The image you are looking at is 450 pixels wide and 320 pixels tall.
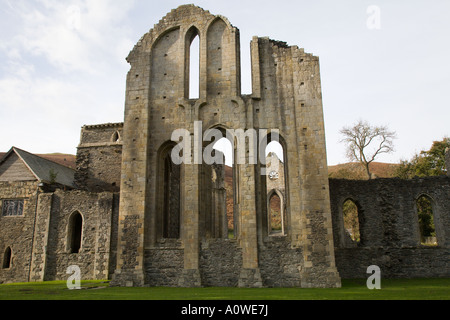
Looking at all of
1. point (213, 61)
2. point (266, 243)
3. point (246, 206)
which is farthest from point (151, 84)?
point (266, 243)

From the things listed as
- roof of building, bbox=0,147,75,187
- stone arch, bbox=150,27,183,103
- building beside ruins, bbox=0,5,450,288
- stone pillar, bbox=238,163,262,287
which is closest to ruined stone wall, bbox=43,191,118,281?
building beside ruins, bbox=0,5,450,288

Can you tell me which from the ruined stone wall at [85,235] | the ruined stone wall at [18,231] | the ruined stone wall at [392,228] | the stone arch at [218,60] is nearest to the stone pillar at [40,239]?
the ruined stone wall at [85,235]

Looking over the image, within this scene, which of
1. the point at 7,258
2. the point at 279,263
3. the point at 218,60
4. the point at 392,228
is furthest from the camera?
the point at 7,258

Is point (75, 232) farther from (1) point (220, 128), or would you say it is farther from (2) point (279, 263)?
(2) point (279, 263)

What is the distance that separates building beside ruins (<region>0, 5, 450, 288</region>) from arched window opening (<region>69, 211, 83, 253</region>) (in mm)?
70

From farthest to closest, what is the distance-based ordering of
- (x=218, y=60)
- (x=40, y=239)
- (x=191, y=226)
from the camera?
(x=40, y=239), (x=218, y=60), (x=191, y=226)

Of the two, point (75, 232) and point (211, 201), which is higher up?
point (211, 201)

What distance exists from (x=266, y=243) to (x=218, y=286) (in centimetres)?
251

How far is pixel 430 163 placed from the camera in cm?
3406

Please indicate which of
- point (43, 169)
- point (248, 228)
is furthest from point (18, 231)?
point (248, 228)

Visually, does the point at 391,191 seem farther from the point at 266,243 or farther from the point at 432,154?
the point at 432,154

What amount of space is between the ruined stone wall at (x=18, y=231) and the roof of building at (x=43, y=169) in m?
0.96

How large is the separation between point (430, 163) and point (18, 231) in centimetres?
3398

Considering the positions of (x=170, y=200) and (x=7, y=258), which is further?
(x=7, y=258)
